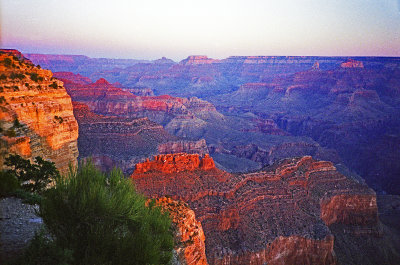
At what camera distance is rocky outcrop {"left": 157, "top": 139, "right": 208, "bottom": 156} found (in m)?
59.0

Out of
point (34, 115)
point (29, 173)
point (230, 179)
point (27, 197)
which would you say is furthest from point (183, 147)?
point (27, 197)

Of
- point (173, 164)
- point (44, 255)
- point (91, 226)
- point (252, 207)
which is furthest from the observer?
point (173, 164)

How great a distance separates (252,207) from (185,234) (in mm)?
13297

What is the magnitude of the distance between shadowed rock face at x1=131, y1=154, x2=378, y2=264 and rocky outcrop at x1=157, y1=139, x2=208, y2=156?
2981 centimetres

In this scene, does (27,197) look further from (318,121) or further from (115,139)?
(318,121)

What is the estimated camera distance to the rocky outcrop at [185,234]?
12680 millimetres

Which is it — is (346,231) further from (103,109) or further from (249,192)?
(103,109)

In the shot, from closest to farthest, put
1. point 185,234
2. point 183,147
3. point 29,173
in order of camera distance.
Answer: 1. point 29,173
2. point 185,234
3. point 183,147

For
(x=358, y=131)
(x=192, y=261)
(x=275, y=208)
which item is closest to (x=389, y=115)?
(x=358, y=131)

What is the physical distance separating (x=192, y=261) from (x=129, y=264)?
660 centimetres

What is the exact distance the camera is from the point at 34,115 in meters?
18.1

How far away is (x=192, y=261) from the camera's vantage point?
13.4m

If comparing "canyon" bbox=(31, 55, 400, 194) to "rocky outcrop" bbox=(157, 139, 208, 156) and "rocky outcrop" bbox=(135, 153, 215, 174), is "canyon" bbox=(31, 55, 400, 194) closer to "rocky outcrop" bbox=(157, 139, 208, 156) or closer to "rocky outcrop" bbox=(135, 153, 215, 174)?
"rocky outcrop" bbox=(157, 139, 208, 156)

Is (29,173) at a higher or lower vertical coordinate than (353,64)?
lower
